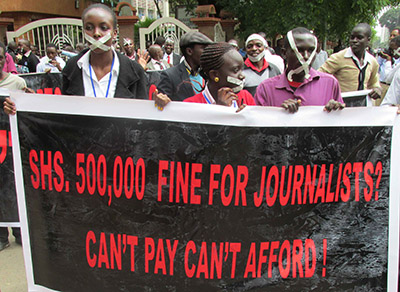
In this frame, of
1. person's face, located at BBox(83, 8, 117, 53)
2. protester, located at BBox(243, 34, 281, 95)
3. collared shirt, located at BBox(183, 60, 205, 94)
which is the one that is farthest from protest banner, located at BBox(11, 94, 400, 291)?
protester, located at BBox(243, 34, 281, 95)

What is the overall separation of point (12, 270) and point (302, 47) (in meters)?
2.96

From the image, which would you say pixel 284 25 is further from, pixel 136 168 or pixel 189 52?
pixel 136 168

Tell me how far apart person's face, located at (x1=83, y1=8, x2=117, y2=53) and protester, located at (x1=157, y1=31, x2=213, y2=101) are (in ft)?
2.38

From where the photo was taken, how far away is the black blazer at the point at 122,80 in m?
3.02

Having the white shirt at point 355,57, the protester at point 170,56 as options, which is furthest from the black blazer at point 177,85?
the protester at point 170,56

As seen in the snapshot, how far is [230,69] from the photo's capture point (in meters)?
2.58

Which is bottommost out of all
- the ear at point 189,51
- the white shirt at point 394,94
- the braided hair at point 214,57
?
the white shirt at point 394,94

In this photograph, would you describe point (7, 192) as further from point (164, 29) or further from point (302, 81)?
point (164, 29)

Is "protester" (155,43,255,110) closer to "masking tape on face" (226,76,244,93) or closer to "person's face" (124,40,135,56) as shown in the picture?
"masking tape on face" (226,76,244,93)

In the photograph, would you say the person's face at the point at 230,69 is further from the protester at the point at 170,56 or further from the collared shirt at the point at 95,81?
the protester at the point at 170,56

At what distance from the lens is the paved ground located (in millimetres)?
3332

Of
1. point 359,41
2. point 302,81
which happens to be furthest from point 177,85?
point 359,41

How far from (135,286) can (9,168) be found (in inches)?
60.9

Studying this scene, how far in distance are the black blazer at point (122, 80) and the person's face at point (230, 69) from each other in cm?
77
